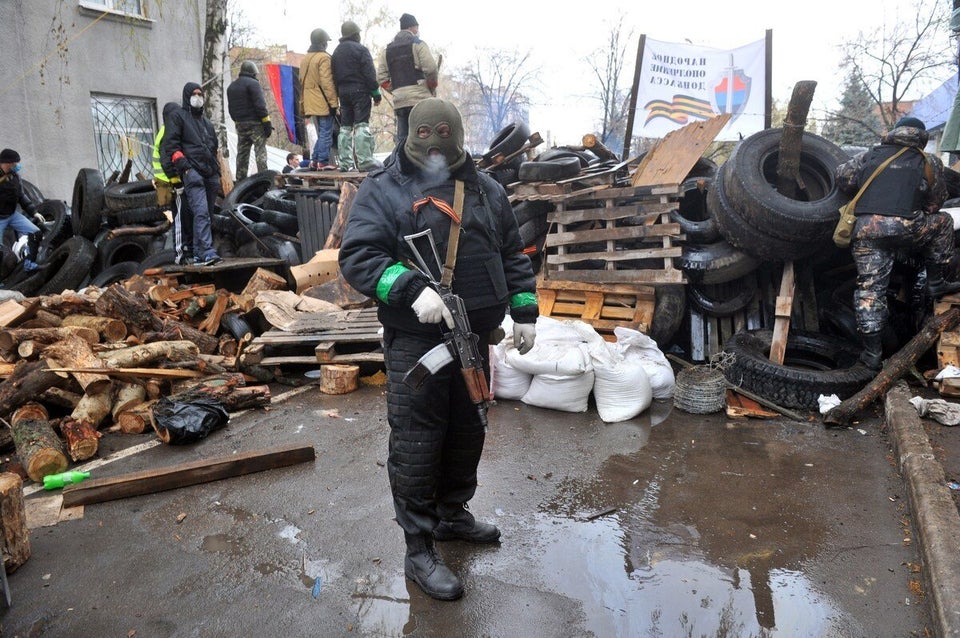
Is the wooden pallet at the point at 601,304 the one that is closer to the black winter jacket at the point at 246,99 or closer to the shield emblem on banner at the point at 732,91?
the shield emblem on banner at the point at 732,91

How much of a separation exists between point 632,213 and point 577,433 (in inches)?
99.8

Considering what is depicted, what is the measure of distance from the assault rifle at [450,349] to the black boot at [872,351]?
3.88m

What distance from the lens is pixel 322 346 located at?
548 centimetres

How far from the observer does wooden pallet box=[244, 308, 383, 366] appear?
5.52 meters

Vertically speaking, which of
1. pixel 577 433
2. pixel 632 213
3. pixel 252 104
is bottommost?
pixel 577 433

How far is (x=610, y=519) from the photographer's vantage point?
3289 millimetres

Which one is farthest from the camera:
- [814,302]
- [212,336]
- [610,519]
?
[212,336]

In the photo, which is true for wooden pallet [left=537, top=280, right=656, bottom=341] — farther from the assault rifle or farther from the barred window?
the barred window

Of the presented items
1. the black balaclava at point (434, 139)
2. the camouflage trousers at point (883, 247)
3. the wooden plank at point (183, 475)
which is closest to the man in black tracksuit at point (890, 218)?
the camouflage trousers at point (883, 247)

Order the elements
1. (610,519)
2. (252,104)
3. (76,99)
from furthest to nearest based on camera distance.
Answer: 1. (76,99)
2. (252,104)
3. (610,519)

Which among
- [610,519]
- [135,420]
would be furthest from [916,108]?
[135,420]

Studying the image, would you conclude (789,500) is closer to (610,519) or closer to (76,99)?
(610,519)

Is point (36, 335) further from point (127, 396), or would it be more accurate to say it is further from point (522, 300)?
point (522, 300)

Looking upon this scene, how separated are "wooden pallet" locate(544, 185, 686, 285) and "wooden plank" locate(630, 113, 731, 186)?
11.5 inches
